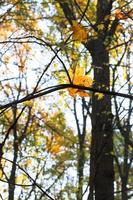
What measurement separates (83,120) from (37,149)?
194 cm

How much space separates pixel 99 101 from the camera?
22.2 ft

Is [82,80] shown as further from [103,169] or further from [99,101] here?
[103,169]

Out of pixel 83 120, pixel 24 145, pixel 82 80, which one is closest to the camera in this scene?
pixel 82 80

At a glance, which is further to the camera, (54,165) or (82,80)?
(54,165)

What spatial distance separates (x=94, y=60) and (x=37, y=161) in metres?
7.15

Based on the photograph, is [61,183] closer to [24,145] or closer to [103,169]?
[24,145]

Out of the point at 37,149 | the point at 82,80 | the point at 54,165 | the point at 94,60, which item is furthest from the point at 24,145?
the point at 82,80

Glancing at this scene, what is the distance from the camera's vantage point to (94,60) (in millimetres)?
7594

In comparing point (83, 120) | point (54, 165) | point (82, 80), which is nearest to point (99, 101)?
point (82, 80)

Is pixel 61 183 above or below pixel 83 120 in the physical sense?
below

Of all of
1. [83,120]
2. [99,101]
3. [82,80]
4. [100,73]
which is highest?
[83,120]

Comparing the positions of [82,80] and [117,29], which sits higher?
[117,29]

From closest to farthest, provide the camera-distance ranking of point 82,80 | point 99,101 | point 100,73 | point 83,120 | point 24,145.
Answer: point 82,80, point 99,101, point 100,73, point 24,145, point 83,120

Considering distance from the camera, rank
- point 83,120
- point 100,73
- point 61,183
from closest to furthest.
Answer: point 100,73, point 83,120, point 61,183
